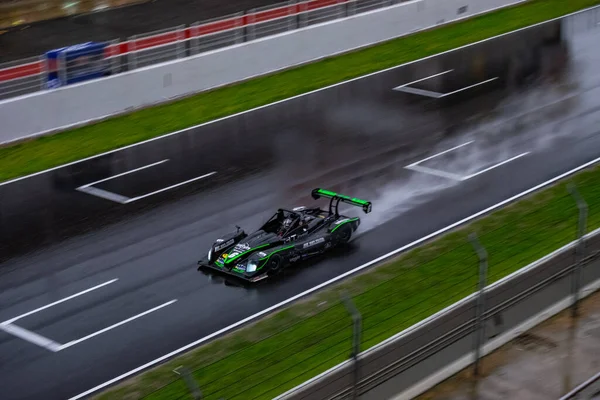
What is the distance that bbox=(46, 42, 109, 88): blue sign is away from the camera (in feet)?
84.1

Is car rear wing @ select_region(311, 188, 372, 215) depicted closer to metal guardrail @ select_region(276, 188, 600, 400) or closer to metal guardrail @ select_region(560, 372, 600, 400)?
metal guardrail @ select_region(276, 188, 600, 400)

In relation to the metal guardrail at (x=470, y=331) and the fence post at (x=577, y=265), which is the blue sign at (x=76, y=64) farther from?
the metal guardrail at (x=470, y=331)

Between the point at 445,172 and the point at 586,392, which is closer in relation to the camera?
the point at 586,392

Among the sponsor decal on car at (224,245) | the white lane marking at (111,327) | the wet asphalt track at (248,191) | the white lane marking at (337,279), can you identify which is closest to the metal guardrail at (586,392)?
the white lane marking at (337,279)

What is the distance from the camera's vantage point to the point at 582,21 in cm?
3494

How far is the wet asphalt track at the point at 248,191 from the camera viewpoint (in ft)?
54.6

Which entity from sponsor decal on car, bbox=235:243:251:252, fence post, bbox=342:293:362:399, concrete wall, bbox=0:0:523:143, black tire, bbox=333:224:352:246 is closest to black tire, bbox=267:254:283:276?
sponsor decal on car, bbox=235:243:251:252

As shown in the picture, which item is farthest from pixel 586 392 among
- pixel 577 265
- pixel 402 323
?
pixel 577 265

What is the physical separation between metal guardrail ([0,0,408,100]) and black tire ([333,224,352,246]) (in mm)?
9783

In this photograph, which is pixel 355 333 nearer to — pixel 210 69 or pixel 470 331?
pixel 470 331

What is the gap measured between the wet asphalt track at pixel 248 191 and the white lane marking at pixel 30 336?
105mm

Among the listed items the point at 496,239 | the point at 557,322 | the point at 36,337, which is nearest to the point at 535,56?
the point at 496,239

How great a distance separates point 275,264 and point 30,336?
4.24 metres

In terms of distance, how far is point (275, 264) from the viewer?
59.5ft
